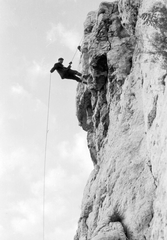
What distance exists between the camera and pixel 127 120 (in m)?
13.5

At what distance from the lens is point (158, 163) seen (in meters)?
9.44

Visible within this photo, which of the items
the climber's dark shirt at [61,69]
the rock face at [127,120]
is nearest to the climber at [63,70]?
the climber's dark shirt at [61,69]

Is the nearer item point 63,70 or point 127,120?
point 127,120

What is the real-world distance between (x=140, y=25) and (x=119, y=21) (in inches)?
164

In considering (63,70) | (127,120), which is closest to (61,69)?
(63,70)

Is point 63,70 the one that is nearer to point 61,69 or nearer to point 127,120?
point 61,69

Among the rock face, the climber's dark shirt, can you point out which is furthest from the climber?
the rock face

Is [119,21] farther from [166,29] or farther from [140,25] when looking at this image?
[166,29]

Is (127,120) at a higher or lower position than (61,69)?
lower

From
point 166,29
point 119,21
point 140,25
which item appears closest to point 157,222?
point 166,29

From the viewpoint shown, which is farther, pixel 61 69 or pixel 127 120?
pixel 61 69

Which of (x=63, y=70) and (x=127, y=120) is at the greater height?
(x=63, y=70)

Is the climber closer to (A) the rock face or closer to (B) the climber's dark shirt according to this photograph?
(B) the climber's dark shirt

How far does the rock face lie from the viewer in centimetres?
1004
